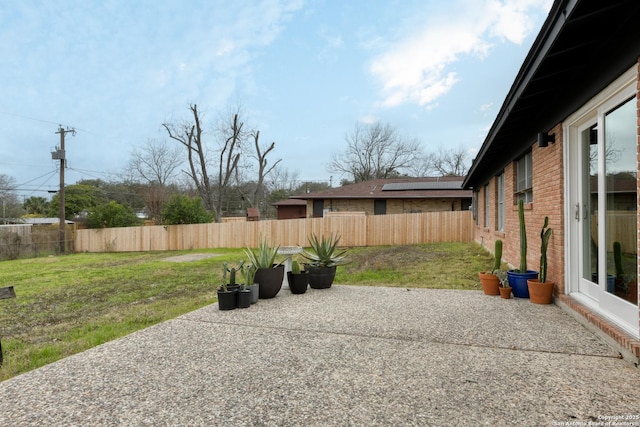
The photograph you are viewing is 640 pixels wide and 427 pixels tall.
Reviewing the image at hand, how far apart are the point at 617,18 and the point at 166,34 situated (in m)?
13.3

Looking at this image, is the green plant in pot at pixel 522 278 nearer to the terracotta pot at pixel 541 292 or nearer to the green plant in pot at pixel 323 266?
the terracotta pot at pixel 541 292

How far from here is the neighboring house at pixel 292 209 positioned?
29438 mm

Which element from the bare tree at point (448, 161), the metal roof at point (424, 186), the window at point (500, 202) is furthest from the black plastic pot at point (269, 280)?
the bare tree at point (448, 161)

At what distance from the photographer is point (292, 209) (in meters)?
29.9

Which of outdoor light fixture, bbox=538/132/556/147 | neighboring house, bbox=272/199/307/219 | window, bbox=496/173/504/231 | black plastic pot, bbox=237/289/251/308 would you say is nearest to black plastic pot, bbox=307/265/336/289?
black plastic pot, bbox=237/289/251/308

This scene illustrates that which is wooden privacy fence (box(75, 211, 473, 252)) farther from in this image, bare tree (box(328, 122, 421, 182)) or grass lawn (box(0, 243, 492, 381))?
bare tree (box(328, 122, 421, 182))

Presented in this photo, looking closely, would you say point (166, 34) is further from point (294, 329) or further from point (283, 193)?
point (283, 193)

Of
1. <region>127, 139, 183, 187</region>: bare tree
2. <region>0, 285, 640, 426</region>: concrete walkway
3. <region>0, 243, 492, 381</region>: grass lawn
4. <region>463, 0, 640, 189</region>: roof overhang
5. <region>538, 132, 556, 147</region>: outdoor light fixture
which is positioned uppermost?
<region>127, 139, 183, 187</region>: bare tree

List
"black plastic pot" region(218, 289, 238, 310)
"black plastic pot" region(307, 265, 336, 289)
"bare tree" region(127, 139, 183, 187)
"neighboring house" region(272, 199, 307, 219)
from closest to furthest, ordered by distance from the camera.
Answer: "black plastic pot" region(218, 289, 238, 310) → "black plastic pot" region(307, 265, 336, 289) → "neighboring house" region(272, 199, 307, 219) → "bare tree" region(127, 139, 183, 187)

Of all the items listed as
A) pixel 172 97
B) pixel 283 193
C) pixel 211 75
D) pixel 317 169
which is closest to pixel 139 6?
pixel 211 75

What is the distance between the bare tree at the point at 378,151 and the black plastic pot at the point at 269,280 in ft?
93.7

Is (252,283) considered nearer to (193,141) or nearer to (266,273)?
(266,273)

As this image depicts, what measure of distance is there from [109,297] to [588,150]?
837cm

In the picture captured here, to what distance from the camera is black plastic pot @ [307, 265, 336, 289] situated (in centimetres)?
616
